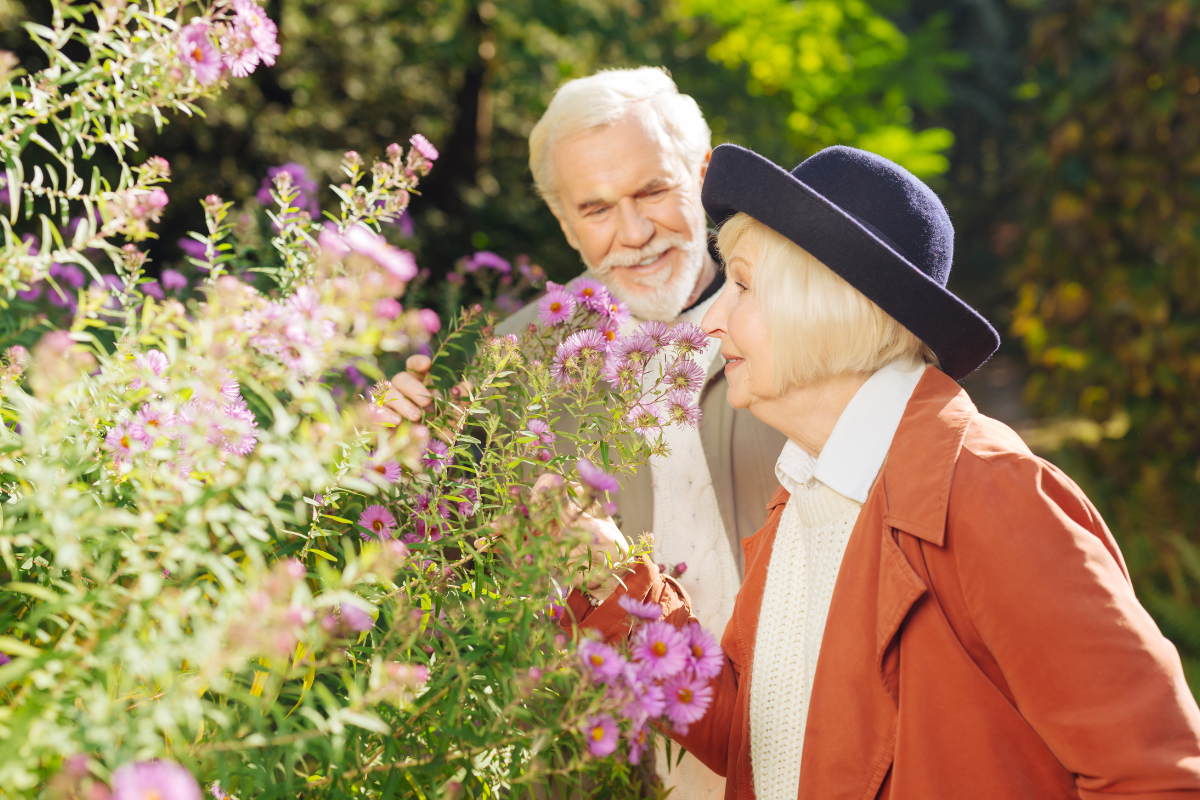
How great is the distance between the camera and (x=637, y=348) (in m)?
1.30

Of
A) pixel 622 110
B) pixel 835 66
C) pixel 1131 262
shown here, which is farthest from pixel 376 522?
pixel 1131 262

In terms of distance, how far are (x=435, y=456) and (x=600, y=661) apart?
0.45 meters

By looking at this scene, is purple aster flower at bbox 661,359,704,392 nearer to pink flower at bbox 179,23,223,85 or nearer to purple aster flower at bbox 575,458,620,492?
purple aster flower at bbox 575,458,620,492

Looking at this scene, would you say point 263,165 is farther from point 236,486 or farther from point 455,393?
point 236,486

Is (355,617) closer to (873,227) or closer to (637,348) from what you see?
(637,348)

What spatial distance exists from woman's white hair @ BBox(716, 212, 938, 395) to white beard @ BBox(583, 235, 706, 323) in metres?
0.78

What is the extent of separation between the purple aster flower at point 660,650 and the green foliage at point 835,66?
4420 mm

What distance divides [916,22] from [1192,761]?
36.6 feet

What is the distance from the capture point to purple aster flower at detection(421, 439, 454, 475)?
119 centimetres

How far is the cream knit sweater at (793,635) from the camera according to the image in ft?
4.54

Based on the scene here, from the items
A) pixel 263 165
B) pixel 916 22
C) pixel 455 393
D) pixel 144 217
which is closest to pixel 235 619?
pixel 144 217

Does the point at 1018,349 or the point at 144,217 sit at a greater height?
the point at 144,217

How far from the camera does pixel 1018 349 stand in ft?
38.1

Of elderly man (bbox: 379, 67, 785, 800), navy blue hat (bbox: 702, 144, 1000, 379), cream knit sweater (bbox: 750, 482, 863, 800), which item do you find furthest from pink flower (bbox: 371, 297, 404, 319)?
elderly man (bbox: 379, 67, 785, 800)
